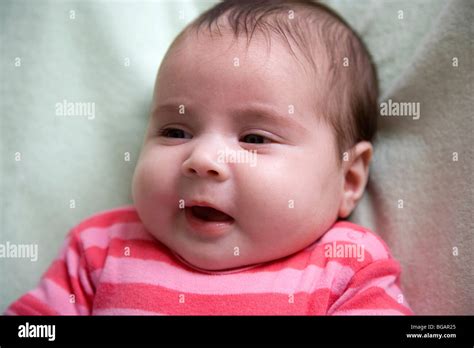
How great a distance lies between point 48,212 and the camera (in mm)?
920

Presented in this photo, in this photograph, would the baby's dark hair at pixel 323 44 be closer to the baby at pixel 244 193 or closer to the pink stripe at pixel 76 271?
the baby at pixel 244 193

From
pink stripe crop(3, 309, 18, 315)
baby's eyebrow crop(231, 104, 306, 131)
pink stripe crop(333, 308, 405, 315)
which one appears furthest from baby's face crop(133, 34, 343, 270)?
pink stripe crop(3, 309, 18, 315)

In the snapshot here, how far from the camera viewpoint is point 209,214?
76cm

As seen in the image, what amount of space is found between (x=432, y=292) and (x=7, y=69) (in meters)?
0.84

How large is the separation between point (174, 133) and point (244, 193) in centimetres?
17

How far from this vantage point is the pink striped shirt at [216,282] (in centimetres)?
73

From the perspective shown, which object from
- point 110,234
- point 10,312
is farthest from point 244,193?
point 10,312

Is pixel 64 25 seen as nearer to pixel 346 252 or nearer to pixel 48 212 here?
pixel 48 212

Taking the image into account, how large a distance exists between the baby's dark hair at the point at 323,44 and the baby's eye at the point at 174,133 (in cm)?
16

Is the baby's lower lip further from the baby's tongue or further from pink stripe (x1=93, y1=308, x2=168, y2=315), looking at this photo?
pink stripe (x1=93, y1=308, x2=168, y2=315)

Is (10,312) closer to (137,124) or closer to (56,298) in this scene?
(56,298)

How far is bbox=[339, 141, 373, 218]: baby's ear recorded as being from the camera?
843 millimetres
